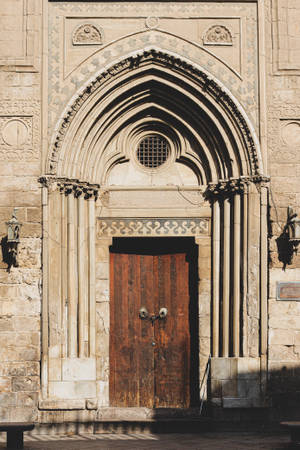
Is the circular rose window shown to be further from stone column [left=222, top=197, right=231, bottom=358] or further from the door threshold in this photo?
the door threshold

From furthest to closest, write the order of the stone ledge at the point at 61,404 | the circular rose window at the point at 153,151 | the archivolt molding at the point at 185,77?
1. the circular rose window at the point at 153,151
2. the archivolt molding at the point at 185,77
3. the stone ledge at the point at 61,404

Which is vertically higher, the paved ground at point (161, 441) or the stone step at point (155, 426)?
the stone step at point (155, 426)

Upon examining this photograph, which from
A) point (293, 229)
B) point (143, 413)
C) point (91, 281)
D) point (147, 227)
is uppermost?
point (147, 227)

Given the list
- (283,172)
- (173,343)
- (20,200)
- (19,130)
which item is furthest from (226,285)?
(19,130)

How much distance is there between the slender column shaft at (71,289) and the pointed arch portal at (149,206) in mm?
22

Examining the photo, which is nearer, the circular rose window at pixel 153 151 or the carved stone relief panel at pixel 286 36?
the carved stone relief panel at pixel 286 36

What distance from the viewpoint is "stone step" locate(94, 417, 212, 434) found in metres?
12.9

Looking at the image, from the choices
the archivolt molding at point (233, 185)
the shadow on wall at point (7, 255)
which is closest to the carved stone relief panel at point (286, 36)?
the archivolt molding at point (233, 185)

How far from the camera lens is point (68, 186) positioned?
13.4m

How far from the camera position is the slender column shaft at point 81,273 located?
13344 mm

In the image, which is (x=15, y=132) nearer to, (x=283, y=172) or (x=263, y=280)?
(x=283, y=172)

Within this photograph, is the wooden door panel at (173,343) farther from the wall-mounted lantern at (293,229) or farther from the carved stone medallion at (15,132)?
the carved stone medallion at (15,132)

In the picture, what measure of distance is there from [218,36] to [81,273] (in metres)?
4.62

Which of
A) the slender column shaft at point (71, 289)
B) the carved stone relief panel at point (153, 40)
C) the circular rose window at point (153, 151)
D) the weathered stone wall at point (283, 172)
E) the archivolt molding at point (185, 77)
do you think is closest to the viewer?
the weathered stone wall at point (283, 172)
